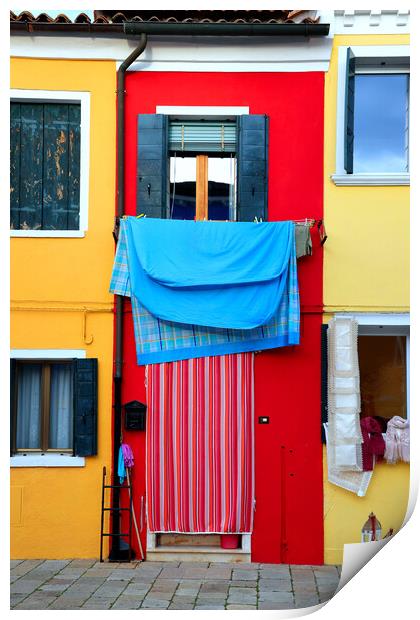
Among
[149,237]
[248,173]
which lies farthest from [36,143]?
[248,173]

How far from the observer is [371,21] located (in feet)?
23.1

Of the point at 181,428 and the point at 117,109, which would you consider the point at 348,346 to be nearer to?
the point at 181,428

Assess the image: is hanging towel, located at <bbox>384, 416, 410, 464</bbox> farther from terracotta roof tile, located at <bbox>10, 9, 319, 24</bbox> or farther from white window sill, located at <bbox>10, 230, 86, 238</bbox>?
terracotta roof tile, located at <bbox>10, 9, 319, 24</bbox>

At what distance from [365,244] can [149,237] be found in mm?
1743

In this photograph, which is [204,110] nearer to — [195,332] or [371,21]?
[371,21]

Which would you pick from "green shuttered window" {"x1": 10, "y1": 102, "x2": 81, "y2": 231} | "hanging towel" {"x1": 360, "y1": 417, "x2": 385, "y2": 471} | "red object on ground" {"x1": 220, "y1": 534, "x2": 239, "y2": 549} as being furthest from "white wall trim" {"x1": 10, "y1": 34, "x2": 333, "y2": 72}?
"red object on ground" {"x1": 220, "y1": 534, "x2": 239, "y2": 549}

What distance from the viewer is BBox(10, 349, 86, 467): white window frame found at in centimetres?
688

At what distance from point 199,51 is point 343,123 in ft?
4.29

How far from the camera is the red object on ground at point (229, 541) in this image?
691 cm

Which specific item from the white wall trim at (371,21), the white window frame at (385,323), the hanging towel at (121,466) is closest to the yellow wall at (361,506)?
the white window frame at (385,323)

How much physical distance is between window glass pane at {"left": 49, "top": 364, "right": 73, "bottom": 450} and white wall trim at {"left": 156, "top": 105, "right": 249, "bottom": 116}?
88.0 inches

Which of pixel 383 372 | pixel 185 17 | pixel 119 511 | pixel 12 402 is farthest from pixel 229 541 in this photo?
pixel 185 17

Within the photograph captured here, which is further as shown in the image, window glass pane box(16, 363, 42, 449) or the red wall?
window glass pane box(16, 363, 42, 449)
